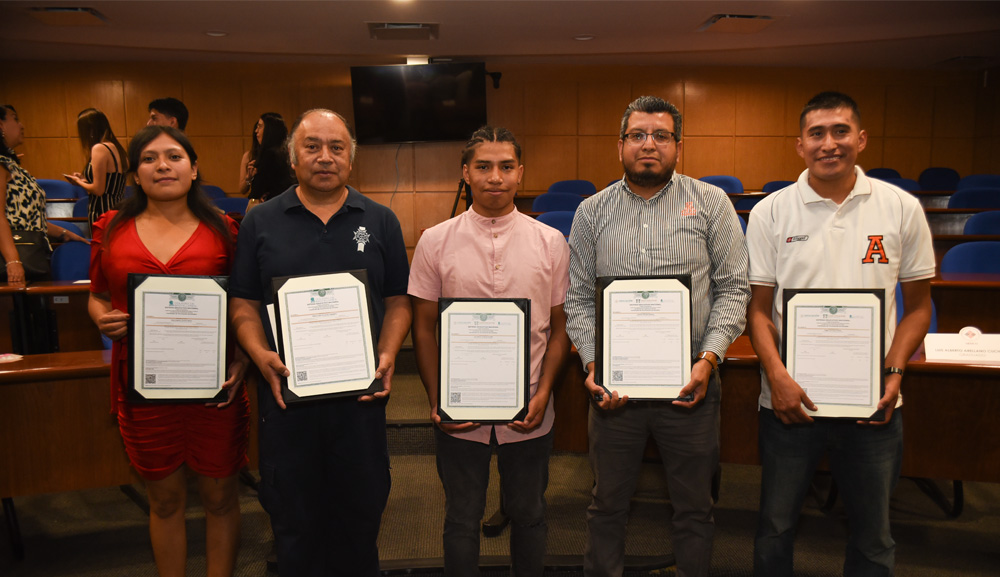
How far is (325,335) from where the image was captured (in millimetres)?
1690

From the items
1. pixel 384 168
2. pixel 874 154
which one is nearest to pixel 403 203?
pixel 384 168

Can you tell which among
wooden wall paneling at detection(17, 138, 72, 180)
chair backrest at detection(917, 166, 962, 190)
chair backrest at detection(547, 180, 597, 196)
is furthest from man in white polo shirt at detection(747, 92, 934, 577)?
wooden wall paneling at detection(17, 138, 72, 180)

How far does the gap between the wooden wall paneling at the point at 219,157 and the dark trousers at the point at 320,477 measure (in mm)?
7491

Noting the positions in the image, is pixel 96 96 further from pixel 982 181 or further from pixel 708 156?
pixel 982 181

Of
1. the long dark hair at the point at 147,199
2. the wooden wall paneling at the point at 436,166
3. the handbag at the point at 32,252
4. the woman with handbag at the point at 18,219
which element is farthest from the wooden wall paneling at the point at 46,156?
the long dark hair at the point at 147,199

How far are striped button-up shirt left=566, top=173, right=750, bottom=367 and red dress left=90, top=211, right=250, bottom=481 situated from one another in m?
1.10

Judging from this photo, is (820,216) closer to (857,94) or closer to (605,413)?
(605,413)

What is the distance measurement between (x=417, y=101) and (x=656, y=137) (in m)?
6.59

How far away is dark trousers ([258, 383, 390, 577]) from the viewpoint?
1.76 metres

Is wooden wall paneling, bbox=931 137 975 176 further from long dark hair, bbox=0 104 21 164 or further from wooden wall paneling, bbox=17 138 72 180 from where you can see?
wooden wall paneling, bbox=17 138 72 180

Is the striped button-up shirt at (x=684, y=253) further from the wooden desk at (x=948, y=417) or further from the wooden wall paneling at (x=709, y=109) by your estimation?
the wooden wall paneling at (x=709, y=109)

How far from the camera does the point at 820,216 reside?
5.86 ft

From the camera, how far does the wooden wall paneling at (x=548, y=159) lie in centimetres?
860

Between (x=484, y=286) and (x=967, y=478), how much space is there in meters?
1.88
